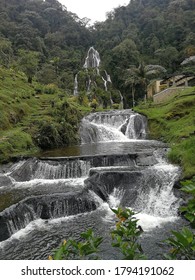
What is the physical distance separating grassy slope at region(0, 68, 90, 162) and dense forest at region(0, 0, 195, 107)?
11733 mm

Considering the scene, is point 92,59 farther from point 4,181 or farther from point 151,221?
point 151,221

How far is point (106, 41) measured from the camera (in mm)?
60156

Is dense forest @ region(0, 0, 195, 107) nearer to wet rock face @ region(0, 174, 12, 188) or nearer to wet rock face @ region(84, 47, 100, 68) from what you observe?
wet rock face @ region(84, 47, 100, 68)

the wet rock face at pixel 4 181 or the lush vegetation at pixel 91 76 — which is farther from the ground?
the lush vegetation at pixel 91 76

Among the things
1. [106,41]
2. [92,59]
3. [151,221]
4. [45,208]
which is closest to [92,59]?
[92,59]

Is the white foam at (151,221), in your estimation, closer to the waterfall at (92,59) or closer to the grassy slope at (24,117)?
the grassy slope at (24,117)

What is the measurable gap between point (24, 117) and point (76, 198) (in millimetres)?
12126

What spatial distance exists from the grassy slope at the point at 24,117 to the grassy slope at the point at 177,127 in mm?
5739

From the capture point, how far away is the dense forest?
4081cm

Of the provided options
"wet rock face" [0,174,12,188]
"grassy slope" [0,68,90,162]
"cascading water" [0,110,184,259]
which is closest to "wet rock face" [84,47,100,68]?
"grassy slope" [0,68,90,162]

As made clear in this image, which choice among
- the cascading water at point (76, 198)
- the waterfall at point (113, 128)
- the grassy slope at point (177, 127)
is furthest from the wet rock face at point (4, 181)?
the waterfall at point (113, 128)

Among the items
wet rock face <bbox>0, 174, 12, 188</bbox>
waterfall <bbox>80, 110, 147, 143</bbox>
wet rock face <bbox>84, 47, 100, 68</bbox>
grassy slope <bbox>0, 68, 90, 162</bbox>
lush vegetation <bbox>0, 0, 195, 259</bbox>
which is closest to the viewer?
lush vegetation <bbox>0, 0, 195, 259</bbox>

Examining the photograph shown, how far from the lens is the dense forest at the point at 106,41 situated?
134 ft
